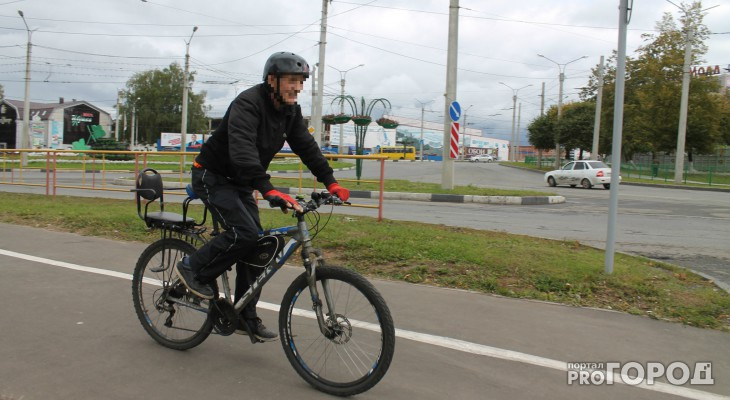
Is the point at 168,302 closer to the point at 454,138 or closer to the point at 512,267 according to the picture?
the point at 512,267

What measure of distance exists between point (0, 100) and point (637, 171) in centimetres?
6664

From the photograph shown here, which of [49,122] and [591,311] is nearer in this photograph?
[591,311]

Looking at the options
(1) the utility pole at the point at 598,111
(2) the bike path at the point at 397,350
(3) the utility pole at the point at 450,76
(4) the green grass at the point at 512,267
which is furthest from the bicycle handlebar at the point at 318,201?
(1) the utility pole at the point at 598,111

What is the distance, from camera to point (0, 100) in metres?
62.1

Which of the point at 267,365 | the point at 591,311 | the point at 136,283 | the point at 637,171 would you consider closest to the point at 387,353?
the point at 267,365

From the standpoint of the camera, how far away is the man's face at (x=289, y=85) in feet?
10.4

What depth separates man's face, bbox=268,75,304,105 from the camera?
3.16 metres

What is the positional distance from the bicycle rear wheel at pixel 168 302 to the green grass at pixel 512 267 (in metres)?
1.79

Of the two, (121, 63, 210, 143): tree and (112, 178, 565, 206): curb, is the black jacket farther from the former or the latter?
(121, 63, 210, 143): tree

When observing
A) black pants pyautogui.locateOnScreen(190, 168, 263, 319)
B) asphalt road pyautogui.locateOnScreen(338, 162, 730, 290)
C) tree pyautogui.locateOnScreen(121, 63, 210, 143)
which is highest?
tree pyautogui.locateOnScreen(121, 63, 210, 143)

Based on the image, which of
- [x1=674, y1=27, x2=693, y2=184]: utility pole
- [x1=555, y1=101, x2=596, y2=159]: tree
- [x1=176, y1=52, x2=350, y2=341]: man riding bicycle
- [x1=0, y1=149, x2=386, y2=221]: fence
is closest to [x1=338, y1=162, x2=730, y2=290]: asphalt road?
[x1=0, y1=149, x2=386, y2=221]: fence

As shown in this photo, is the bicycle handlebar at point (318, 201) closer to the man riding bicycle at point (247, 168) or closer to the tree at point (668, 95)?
the man riding bicycle at point (247, 168)

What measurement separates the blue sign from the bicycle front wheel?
13948mm

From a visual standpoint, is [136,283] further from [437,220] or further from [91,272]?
[437,220]
